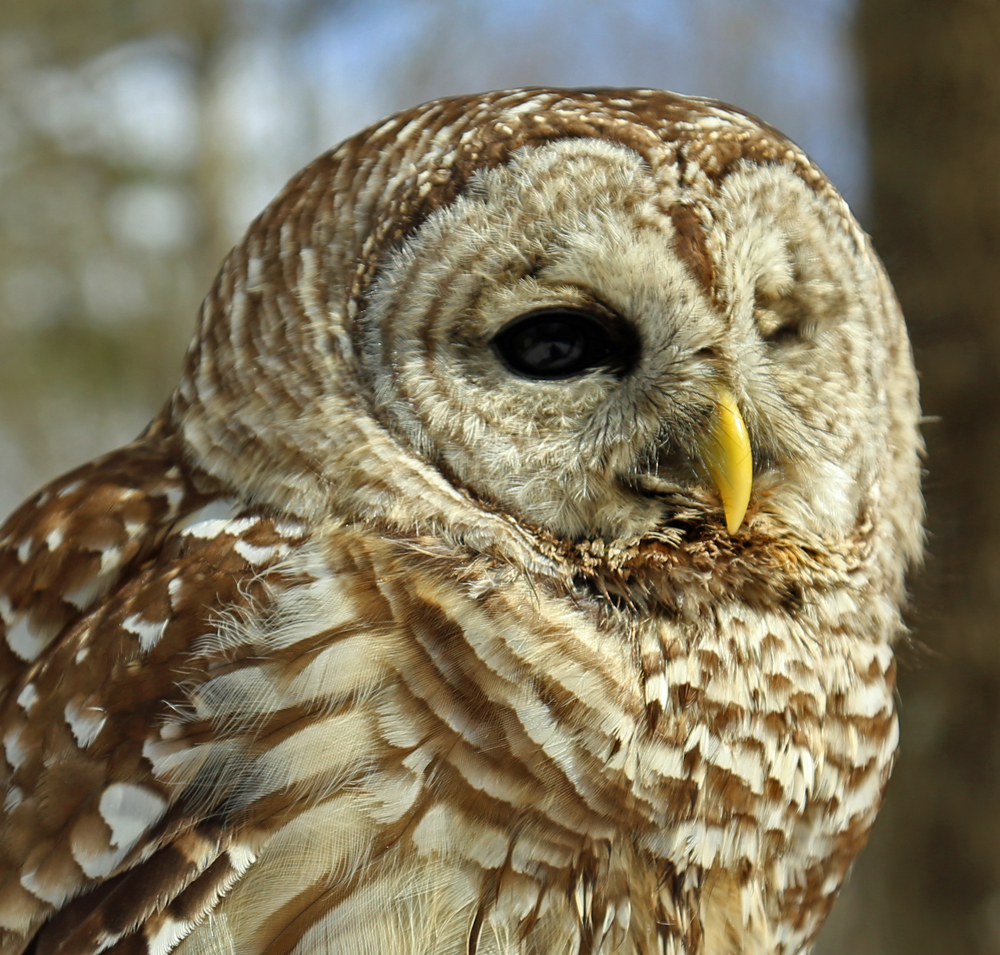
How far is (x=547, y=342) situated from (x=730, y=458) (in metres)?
0.36

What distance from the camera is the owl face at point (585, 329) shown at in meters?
1.53

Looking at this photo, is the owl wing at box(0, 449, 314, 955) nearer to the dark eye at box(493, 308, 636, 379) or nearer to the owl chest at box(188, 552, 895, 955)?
the owl chest at box(188, 552, 895, 955)

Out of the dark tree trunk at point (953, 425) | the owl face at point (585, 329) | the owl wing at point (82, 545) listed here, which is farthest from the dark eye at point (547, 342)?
the dark tree trunk at point (953, 425)

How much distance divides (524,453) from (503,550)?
163 millimetres

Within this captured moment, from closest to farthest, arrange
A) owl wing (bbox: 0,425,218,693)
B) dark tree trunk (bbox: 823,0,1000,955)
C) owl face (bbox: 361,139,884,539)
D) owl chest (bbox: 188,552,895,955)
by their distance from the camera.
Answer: owl chest (bbox: 188,552,895,955)
owl face (bbox: 361,139,884,539)
owl wing (bbox: 0,425,218,693)
dark tree trunk (bbox: 823,0,1000,955)

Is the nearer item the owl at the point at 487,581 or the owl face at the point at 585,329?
the owl at the point at 487,581

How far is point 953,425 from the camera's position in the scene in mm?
2762

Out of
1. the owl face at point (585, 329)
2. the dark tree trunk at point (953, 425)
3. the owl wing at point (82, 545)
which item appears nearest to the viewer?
the owl face at point (585, 329)

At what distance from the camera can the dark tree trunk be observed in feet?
8.82

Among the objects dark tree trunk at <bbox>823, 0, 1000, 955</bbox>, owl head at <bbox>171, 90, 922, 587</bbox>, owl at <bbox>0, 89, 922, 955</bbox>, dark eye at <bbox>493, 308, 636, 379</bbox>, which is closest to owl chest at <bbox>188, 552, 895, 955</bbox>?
owl at <bbox>0, 89, 922, 955</bbox>

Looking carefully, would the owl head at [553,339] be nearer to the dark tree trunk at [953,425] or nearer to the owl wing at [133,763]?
the owl wing at [133,763]

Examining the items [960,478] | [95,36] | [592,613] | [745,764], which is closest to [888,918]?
[960,478]

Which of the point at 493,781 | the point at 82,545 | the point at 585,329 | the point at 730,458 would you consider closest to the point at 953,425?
the point at 730,458

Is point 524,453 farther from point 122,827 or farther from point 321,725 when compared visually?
point 122,827
